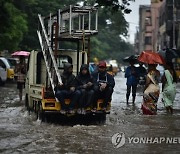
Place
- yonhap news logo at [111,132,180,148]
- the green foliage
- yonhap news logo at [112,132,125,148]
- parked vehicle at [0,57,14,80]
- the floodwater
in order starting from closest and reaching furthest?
the floodwater < yonhap news logo at [112,132,125,148] < yonhap news logo at [111,132,180,148] < the green foliage < parked vehicle at [0,57,14,80]

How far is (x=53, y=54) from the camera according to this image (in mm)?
12180

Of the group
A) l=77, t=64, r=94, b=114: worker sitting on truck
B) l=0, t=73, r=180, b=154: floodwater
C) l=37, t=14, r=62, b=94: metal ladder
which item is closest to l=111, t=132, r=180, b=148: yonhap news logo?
l=0, t=73, r=180, b=154: floodwater

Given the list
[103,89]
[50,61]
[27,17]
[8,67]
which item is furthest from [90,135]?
[27,17]

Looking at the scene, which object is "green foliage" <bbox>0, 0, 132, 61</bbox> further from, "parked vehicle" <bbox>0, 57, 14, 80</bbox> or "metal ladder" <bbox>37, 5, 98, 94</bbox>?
"metal ladder" <bbox>37, 5, 98, 94</bbox>

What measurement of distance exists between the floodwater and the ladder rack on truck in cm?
61

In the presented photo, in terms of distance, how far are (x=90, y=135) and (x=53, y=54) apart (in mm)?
2984

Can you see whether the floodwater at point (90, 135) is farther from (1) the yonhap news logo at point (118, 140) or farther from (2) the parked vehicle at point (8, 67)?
(2) the parked vehicle at point (8, 67)

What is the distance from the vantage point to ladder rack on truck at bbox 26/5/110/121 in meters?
11.8

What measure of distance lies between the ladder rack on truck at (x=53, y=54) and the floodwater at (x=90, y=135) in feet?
1.99

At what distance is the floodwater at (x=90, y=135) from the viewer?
852 centimetres

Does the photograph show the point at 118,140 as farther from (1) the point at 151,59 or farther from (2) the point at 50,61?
(1) the point at 151,59

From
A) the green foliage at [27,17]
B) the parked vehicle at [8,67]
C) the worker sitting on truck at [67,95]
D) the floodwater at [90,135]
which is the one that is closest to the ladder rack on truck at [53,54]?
the worker sitting on truck at [67,95]

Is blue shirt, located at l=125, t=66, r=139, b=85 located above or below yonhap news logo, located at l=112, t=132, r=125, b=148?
above

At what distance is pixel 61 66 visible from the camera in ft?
45.3
